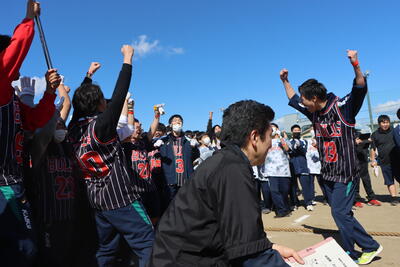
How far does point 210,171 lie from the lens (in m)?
1.46

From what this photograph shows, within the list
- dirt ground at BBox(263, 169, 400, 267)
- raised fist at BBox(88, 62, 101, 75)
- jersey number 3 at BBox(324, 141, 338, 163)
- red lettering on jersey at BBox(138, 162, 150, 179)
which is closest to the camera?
raised fist at BBox(88, 62, 101, 75)

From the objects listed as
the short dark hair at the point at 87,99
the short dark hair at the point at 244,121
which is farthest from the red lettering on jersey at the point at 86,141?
the short dark hair at the point at 244,121

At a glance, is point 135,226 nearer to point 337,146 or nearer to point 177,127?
point 337,146

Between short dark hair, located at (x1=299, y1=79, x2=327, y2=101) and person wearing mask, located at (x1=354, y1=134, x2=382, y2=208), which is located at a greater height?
short dark hair, located at (x1=299, y1=79, x2=327, y2=101)

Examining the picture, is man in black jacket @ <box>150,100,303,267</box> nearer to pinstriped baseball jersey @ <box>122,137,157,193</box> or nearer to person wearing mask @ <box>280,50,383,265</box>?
person wearing mask @ <box>280,50,383,265</box>

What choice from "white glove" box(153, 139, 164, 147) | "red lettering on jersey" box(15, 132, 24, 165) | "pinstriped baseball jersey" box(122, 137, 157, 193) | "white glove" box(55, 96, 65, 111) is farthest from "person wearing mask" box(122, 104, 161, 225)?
"red lettering on jersey" box(15, 132, 24, 165)

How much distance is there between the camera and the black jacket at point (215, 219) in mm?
1342

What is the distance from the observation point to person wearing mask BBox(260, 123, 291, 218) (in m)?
6.64

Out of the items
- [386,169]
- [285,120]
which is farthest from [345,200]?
[285,120]

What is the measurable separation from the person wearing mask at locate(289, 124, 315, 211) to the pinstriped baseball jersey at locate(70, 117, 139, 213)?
535cm

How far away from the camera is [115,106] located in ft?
7.70

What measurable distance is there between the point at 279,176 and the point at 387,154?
250 centimetres

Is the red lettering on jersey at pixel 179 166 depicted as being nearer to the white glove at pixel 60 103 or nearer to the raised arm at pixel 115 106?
the white glove at pixel 60 103

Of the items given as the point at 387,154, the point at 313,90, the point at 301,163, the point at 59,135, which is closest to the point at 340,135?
the point at 313,90
